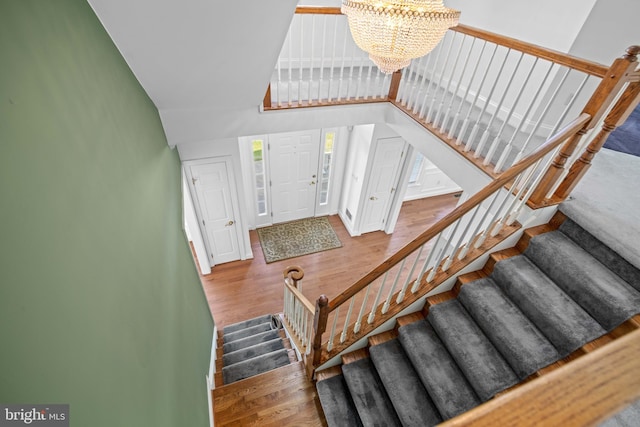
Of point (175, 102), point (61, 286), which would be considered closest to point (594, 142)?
point (61, 286)

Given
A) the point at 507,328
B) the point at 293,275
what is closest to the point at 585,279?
the point at 507,328

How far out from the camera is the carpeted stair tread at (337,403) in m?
2.20

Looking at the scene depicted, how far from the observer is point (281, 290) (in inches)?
174

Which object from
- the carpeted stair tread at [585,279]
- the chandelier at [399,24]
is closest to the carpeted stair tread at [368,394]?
the carpeted stair tread at [585,279]

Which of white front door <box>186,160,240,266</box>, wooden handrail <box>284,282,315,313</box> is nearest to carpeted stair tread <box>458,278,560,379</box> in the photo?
A: wooden handrail <box>284,282,315,313</box>

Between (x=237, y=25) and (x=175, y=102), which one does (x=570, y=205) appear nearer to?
(x=237, y=25)

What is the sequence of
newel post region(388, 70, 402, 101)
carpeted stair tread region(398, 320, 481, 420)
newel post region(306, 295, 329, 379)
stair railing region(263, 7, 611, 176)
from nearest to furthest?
carpeted stair tread region(398, 320, 481, 420) < newel post region(306, 295, 329, 379) < stair railing region(263, 7, 611, 176) < newel post region(388, 70, 402, 101)

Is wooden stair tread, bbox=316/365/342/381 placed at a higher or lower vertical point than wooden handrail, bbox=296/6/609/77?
lower

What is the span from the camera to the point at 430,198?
638 centimetres

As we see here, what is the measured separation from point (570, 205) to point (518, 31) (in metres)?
2.26

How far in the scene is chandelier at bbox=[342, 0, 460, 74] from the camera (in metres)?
1.61

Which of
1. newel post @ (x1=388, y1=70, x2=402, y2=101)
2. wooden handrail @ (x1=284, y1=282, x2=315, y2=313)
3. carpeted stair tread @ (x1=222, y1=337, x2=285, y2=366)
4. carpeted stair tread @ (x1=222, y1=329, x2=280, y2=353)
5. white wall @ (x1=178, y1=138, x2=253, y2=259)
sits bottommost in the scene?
carpeted stair tread @ (x1=222, y1=329, x2=280, y2=353)

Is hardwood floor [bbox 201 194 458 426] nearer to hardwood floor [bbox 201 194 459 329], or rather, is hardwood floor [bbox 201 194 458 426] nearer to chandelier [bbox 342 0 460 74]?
hardwood floor [bbox 201 194 459 329]

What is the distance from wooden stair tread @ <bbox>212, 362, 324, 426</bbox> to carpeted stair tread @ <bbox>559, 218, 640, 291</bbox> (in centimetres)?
229
